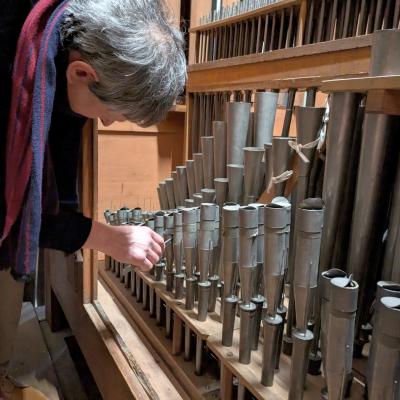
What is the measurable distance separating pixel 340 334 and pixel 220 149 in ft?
Result: 2.24

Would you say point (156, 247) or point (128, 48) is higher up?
point (128, 48)

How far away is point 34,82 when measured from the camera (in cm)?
67

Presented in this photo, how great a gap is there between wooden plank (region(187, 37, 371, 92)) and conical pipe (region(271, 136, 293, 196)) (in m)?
0.23

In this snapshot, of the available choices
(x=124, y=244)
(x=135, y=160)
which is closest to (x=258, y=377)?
(x=124, y=244)

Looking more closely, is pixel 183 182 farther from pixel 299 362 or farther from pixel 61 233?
pixel 299 362

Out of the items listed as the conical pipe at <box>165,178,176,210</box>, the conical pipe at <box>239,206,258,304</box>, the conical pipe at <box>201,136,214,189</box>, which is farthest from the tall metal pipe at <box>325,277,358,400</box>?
the conical pipe at <box>165,178,176,210</box>

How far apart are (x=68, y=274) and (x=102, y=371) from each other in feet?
1.51

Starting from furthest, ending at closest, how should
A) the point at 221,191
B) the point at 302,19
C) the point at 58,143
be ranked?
the point at 302,19, the point at 221,191, the point at 58,143

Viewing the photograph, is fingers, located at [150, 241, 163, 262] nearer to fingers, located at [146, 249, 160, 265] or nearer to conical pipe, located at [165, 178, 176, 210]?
fingers, located at [146, 249, 160, 265]

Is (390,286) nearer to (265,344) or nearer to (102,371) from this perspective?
(265,344)

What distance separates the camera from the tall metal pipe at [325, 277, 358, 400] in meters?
0.61

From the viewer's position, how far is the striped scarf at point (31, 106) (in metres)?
0.67

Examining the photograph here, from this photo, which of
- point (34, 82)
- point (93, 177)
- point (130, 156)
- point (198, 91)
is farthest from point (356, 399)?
point (130, 156)

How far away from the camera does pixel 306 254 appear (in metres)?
0.71
